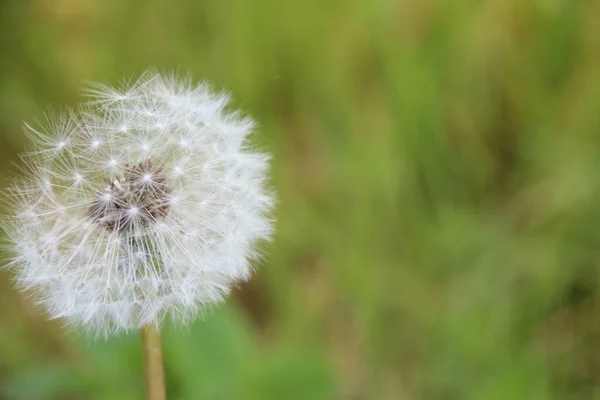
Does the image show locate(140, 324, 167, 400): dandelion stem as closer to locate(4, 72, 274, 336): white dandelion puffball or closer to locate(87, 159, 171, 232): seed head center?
locate(4, 72, 274, 336): white dandelion puffball

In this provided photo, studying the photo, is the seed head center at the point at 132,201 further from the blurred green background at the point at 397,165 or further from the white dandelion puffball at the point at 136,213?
the blurred green background at the point at 397,165

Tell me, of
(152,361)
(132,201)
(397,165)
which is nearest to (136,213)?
(132,201)

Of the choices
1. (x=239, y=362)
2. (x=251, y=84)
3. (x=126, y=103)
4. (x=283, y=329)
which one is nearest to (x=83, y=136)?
(x=126, y=103)

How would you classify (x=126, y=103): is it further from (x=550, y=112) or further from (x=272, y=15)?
(x=550, y=112)

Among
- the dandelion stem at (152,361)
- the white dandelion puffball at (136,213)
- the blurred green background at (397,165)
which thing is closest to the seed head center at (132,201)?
the white dandelion puffball at (136,213)

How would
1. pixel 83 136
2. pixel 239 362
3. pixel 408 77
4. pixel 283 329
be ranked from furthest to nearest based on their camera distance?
pixel 408 77 → pixel 283 329 → pixel 239 362 → pixel 83 136
